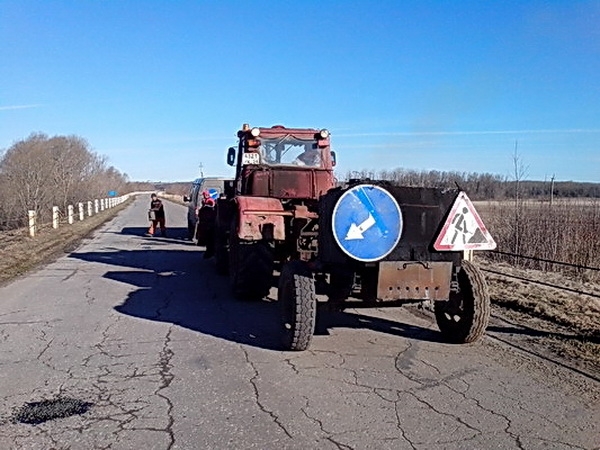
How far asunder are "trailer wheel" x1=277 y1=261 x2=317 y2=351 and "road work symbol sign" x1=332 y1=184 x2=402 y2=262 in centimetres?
68

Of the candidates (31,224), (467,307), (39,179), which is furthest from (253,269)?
(39,179)

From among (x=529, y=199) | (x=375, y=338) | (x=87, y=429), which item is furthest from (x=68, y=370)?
(x=529, y=199)

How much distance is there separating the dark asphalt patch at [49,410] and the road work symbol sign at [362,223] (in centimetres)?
279

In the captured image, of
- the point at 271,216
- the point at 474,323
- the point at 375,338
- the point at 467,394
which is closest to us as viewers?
the point at 467,394

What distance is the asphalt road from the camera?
14.4 ft

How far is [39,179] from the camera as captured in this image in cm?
3597

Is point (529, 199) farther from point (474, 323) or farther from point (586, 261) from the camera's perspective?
point (474, 323)

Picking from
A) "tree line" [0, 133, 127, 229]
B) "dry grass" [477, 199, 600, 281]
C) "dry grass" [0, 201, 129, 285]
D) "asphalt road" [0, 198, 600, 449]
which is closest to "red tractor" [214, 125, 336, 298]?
"asphalt road" [0, 198, 600, 449]

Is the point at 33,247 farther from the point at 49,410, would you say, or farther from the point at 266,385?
the point at 266,385

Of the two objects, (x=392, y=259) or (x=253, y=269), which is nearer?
(x=392, y=259)

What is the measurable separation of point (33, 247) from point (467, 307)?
605 inches

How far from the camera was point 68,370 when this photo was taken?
5.98 meters

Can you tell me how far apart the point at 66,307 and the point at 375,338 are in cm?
481

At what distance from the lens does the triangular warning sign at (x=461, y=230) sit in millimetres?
6336
